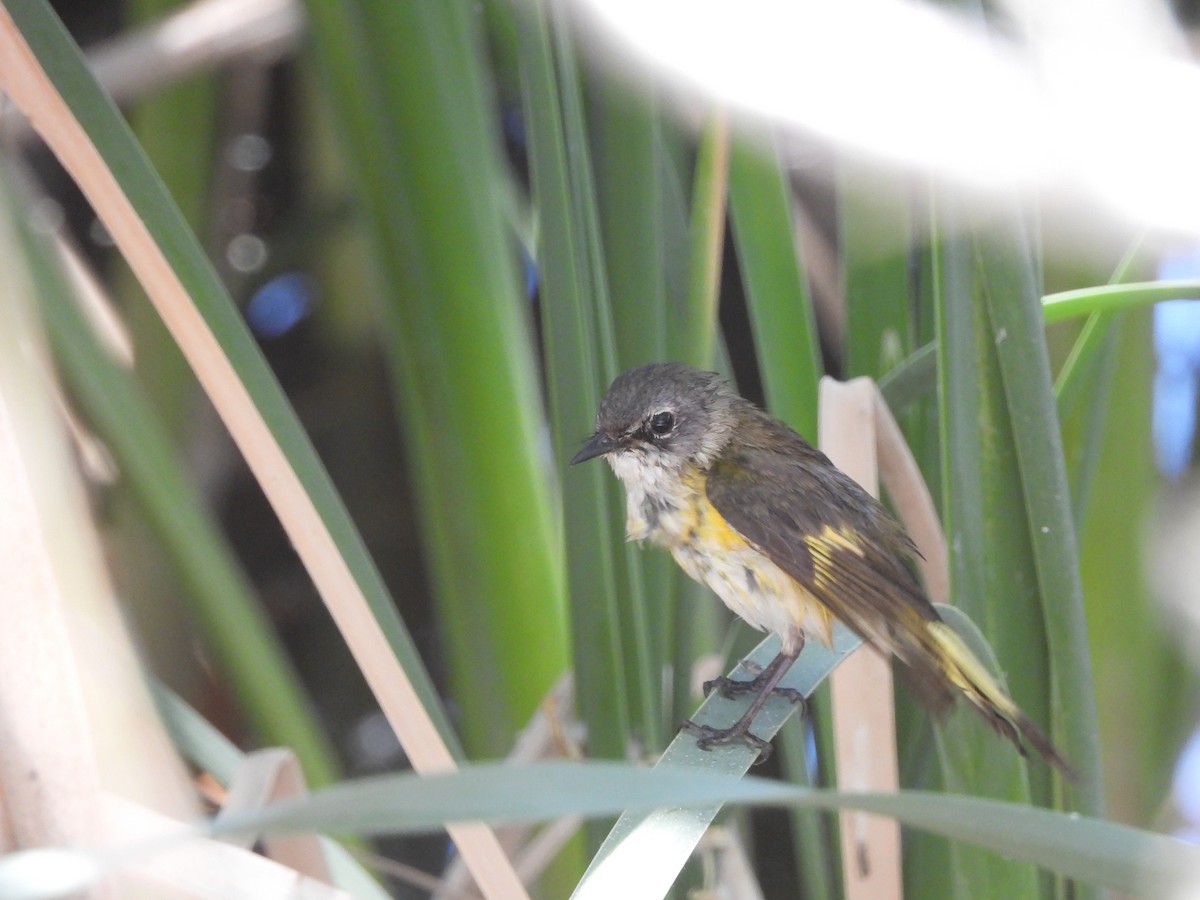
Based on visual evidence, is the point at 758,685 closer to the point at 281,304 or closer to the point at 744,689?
the point at 744,689

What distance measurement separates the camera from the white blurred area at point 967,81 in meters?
1.02

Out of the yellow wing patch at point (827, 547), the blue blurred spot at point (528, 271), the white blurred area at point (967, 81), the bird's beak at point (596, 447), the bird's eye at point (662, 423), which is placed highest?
the blue blurred spot at point (528, 271)

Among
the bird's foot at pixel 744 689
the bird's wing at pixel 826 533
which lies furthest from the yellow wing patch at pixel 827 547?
the bird's foot at pixel 744 689

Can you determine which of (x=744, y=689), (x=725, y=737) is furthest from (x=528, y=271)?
(x=725, y=737)

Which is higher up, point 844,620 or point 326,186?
point 326,186

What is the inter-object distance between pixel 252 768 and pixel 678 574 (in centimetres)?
48

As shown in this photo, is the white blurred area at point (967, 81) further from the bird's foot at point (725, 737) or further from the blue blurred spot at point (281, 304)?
the blue blurred spot at point (281, 304)

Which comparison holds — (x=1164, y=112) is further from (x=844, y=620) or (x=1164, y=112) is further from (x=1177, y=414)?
(x=1177, y=414)

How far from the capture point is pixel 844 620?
3.67 feet

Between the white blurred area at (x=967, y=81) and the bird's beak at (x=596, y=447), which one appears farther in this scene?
the bird's beak at (x=596, y=447)

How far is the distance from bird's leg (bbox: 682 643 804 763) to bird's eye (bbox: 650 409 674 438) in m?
0.28

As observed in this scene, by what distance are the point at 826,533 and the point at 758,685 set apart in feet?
0.58

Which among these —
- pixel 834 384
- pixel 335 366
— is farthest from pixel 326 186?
pixel 834 384

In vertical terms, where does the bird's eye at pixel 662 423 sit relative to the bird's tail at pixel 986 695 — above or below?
above
